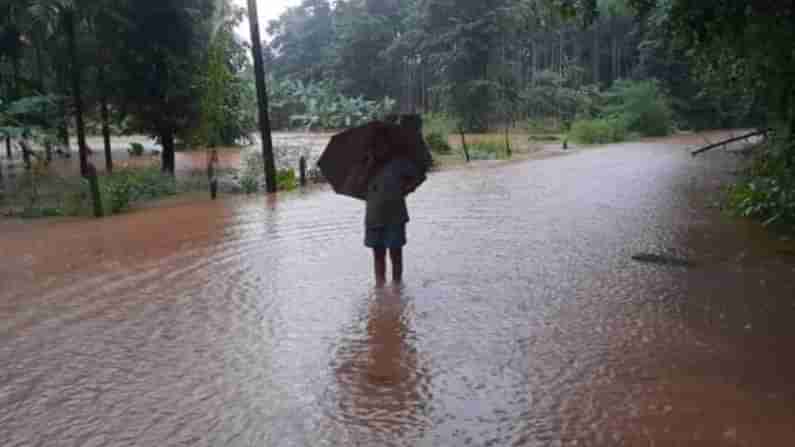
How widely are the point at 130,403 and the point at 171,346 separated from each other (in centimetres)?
124

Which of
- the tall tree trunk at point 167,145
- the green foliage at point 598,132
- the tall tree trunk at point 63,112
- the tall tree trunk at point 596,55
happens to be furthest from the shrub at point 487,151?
the tall tree trunk at point 596,55

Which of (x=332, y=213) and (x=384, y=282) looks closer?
(x=384, y=282)

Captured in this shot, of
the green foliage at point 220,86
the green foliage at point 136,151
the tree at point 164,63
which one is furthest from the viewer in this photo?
the green foliage at point 136,151

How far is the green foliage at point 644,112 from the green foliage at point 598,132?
3075mm

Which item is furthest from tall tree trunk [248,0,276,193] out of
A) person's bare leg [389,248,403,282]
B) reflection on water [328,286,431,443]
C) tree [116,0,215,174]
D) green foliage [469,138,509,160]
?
reflection on water [328,286,431,443]

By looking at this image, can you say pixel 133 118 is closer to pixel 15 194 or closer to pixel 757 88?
pixel 15 194

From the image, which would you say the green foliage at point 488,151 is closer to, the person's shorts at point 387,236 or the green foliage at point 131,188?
the green foliage at point 131,188

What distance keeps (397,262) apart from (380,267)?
185 mm

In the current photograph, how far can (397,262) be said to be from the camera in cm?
777

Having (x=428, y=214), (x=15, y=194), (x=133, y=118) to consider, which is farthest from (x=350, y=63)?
(x=428, y=214)

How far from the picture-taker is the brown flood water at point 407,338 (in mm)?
4512

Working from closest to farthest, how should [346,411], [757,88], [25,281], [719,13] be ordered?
[346,411] → [25,281] → [719,13] → [757,88]

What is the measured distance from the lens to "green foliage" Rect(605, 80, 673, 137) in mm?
43594

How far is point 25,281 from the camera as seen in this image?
347 inches
